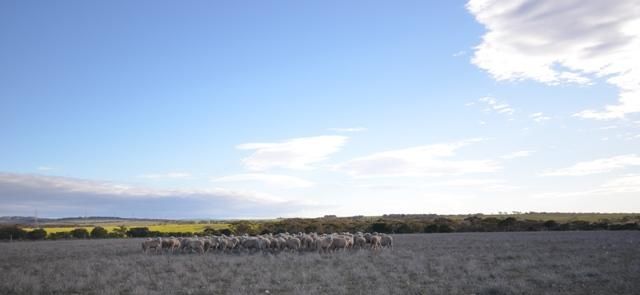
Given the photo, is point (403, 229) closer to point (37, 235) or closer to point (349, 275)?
point (37, 235)

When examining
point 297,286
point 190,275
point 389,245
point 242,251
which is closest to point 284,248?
point 242,251

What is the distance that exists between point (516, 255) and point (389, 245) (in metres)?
10.2

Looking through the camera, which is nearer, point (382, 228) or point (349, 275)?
point (349, 275)

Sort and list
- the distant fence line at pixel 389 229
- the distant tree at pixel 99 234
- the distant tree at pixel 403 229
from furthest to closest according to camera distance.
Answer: the distant tree at pixel 403 229 → the distant tree at pixel 99 234 → the distant fence line at pixel 389 229

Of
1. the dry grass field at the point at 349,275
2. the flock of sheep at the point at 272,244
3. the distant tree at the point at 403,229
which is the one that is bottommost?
the dry grass field at the point at 349,275

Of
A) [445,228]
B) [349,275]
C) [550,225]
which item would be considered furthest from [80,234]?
[550,225]

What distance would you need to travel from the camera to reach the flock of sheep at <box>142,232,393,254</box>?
30.7 metres

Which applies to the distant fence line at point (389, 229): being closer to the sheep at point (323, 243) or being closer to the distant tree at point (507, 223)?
the distant tree at point (507, 223)

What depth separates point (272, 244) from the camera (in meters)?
31.2

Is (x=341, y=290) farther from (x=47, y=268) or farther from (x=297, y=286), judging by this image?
(x=47, y=268)

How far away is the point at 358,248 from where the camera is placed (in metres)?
31.7

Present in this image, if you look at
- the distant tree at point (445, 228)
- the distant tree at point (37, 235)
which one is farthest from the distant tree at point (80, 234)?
the distant tree at point (445, 228)

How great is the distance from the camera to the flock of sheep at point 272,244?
3070cm

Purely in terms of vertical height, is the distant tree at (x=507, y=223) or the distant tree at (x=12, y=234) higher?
the distant tree at (x=507, y=223)
